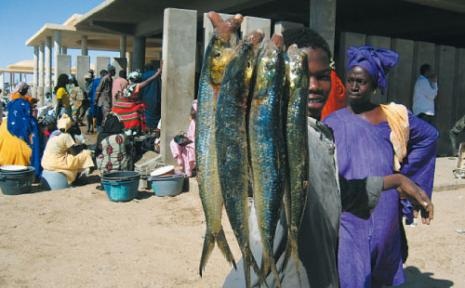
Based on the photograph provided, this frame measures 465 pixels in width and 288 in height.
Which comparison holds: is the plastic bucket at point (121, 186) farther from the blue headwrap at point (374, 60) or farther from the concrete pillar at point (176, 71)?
the blue headwrap at point (374, 60)

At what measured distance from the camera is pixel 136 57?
17266mm

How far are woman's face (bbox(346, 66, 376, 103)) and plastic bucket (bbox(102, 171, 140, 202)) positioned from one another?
16.0 feet

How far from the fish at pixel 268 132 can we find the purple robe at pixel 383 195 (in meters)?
1.21

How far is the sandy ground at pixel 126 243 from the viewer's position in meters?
4.38

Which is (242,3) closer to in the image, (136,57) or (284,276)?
(136,57)

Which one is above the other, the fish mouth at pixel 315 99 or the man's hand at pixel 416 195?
the fish mouth at pixel 315 99

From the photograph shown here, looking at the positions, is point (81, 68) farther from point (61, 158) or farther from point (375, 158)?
point (375, 158)

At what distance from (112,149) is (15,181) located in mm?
1590

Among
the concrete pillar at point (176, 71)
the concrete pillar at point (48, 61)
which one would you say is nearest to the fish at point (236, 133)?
the concrete pillar at point (176, 71)

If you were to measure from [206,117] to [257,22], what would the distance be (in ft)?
20.7

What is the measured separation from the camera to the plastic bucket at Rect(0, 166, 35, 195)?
23.8 feet

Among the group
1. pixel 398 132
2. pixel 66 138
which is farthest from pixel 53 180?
pixel 398 132

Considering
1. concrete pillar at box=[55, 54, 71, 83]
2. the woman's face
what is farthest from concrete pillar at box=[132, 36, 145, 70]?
the woman's face

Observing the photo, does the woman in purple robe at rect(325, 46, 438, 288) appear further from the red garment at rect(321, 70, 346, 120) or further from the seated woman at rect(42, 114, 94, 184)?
the seated woman at rect(42, 114, 94, 184)
